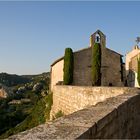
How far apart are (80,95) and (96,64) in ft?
Answer: 54.3

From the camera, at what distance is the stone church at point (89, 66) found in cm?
3069

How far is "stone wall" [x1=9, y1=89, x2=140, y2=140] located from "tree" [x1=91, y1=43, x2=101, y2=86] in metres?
23.3

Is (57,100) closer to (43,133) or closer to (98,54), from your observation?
(98,54)

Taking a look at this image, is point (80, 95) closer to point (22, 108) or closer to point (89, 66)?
point (89, 66)

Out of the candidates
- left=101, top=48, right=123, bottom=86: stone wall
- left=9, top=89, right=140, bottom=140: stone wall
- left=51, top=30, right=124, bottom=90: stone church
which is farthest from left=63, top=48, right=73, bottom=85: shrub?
left=9, top=89, right=140, bottom=140: stone wall

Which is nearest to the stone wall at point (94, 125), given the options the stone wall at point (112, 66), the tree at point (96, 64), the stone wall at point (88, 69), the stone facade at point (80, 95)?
the stone facade at point (80, 95)

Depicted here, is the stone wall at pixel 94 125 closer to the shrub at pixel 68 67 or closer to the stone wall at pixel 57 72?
the shrub at pixel 68 67

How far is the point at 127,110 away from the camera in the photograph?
6453mm

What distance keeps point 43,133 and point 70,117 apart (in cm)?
106

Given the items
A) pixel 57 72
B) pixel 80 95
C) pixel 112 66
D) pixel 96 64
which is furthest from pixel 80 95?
pixel 112 66

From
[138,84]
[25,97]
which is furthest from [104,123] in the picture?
[25,97]

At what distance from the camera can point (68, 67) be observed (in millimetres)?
29297

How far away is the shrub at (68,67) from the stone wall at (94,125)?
22.0 meters

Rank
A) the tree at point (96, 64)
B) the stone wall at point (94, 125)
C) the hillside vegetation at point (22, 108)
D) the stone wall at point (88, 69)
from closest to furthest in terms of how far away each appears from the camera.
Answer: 1. the stone wall at point (94, 125)
2. the hillside vegetation at point (22, 108)
3. the tree at point (96, 64)
4. the stone wall at point (88, 69)
